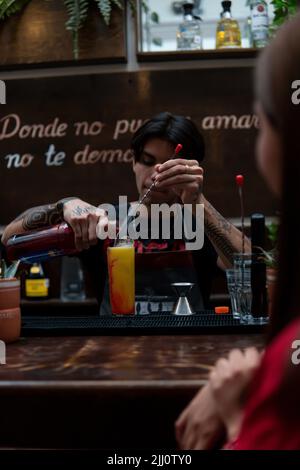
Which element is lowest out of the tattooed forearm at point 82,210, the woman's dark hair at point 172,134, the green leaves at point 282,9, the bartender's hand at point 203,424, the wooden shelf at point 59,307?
the wooden shelf at point 59,307

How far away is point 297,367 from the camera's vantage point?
0.59 m

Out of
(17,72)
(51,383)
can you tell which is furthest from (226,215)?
(51,383)

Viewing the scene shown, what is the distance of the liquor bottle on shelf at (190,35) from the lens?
10.7 ft

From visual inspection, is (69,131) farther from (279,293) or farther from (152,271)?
(279,293)

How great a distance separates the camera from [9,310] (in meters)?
1.48

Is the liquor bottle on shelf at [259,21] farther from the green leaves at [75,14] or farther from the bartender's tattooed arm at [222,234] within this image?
the bartender's tattooed arm at [222,234]

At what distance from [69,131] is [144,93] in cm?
50

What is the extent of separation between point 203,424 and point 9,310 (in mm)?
769

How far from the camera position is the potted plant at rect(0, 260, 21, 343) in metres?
1.47

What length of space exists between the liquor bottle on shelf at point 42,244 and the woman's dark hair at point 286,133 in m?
1.25

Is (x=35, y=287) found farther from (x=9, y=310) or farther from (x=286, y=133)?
(x=286, y=133)

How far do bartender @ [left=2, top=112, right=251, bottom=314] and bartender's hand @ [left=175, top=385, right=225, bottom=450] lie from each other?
56.9 inches

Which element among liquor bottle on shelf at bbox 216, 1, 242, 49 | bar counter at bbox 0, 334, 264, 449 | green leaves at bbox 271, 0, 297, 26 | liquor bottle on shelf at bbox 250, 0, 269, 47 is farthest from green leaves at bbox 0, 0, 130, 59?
bar counter at bbox 0, 334, 264, 449

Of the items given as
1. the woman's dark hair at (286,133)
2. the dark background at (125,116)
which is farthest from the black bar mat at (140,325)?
the dark background at (125,116)
